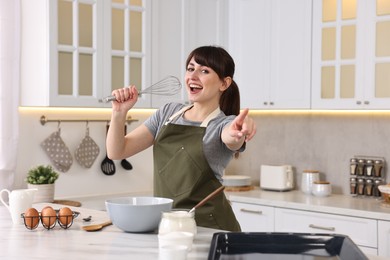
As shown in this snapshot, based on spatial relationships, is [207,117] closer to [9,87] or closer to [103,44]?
[103,44]

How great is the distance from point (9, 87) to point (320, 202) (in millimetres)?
2078

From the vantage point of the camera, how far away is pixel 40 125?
4.11 meters

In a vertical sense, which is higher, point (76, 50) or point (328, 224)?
point (76, 50)

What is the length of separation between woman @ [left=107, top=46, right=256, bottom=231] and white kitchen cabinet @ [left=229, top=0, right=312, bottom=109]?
1653mm

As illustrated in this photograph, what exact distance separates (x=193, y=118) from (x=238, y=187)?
6.20ft

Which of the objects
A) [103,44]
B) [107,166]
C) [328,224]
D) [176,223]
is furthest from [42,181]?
[176,223]

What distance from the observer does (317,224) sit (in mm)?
3867

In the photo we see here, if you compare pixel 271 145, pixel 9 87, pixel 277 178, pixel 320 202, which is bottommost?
pixel 320 202

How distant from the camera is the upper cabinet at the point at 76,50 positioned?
376 centimetres

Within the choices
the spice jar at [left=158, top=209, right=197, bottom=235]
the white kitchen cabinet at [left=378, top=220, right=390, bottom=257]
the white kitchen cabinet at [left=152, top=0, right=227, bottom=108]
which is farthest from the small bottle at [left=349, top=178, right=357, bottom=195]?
the spice jar at [left=158, top=209, right=197, bottom=235]

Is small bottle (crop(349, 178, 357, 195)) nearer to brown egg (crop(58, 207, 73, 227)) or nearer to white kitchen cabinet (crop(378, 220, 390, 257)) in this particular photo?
white kitchen cabinet (crop(378, 220, 390, 257))

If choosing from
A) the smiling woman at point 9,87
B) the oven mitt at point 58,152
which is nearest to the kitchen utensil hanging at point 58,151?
→ the oven mitt at point 58,152

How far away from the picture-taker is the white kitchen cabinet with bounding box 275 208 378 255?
363 centimetres

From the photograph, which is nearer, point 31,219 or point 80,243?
point 80,243
